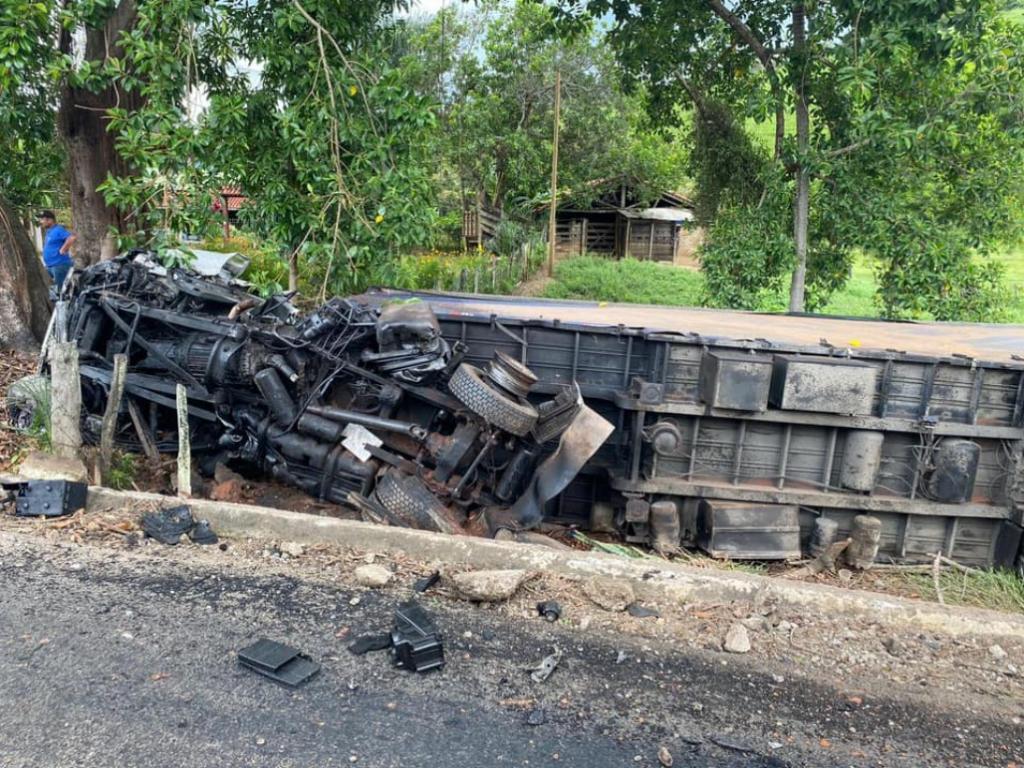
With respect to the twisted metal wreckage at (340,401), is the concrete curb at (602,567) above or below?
below

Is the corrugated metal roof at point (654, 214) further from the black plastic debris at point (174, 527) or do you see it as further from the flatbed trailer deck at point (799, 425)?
the black plastic debris at point (174, 527)

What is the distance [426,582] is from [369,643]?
741mm

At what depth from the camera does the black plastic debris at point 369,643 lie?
373cm

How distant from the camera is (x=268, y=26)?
325 inches

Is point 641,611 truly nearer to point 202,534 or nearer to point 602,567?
point 602,567

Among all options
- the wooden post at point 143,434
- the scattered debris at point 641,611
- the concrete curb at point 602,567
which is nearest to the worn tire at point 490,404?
the concrete curb at point 602,567

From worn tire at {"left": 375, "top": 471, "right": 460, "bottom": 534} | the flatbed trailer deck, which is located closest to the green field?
the flatbed trailer deck

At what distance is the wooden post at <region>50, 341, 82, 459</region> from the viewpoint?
18.3ft

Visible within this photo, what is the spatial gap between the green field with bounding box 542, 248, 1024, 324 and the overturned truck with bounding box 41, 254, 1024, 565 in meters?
10.2

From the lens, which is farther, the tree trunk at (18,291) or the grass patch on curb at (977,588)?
the tree trunk at (18,291)

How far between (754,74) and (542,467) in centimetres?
1134

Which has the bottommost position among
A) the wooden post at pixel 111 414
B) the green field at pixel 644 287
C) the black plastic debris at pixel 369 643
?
the green field at pixel 644 287

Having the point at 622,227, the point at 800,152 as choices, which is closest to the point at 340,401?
the point at 800,152

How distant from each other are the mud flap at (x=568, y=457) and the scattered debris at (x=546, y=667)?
1.94m
